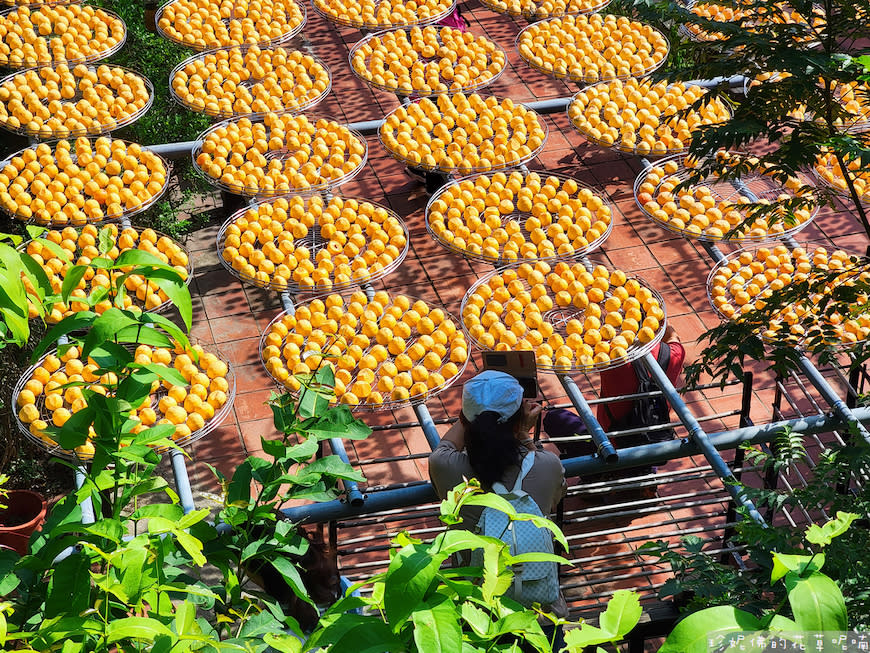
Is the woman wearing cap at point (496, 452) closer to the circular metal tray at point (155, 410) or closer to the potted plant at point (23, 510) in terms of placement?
the circular metal tray at point (155, 410)

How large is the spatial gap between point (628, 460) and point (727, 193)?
2785mm

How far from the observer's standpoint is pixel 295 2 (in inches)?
311

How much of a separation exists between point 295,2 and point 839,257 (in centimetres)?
487

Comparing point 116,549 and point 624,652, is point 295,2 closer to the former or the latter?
point 624,652

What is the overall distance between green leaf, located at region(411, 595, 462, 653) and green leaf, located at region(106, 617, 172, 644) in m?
0.40

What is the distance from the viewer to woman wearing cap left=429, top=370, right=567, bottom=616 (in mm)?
3307

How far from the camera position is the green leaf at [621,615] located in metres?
0.98

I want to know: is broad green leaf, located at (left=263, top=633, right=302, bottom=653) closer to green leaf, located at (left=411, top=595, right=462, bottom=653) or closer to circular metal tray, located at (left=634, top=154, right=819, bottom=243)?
green leaf, located at (left=411, top=595, right=462, bottom=653)

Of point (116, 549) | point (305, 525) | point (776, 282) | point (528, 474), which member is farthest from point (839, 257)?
point (116, 549)

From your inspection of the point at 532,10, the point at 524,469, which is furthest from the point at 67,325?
the point at 532,10

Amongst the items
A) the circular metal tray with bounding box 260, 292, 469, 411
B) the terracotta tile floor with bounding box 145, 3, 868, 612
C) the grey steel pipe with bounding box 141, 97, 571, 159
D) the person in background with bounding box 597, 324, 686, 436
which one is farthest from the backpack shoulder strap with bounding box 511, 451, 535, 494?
the grey steel pipe with bounding box 141, 97, 571, 159

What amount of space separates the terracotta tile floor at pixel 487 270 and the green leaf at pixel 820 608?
3567 mm

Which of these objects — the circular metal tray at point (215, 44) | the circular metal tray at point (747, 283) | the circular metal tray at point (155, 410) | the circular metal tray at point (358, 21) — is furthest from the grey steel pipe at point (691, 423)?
the circular metal tray at point (215, 44)

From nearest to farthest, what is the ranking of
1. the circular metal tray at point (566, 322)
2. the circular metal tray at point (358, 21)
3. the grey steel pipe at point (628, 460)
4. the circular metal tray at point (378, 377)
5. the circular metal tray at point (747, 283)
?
the grey steel pipe at point (628, 460) < the circular metal tray at point (747, 283) < the circular metal tray at point (378, 377) < the circular metal tray at point (566, 322) < the circular metal tray at point (358, 21)
